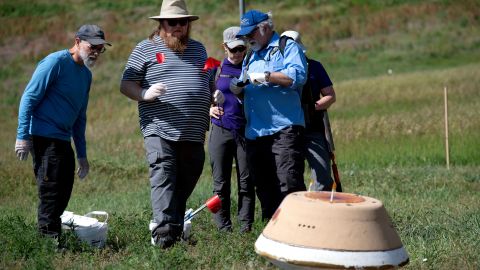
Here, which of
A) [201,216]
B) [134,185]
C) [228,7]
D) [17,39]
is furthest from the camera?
[228,7]

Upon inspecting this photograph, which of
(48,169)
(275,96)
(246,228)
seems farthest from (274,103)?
(48,169)

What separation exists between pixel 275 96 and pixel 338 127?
11.7m

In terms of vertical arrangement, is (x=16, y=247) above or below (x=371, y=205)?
below

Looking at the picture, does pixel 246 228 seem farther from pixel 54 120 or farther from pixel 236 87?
pixel 54 120

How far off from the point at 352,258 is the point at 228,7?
40.5 metres

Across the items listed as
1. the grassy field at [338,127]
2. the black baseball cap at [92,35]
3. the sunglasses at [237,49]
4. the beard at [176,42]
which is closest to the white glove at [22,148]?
the grassy field at [338,127]

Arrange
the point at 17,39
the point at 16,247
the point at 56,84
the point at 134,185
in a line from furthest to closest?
the point at 17,39
the point at 134,185
the point at 56,84
the point at 16,247

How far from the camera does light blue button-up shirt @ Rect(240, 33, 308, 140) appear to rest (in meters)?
8.44

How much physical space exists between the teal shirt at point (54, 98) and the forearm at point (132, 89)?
38cm

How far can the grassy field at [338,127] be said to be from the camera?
8.05 metres

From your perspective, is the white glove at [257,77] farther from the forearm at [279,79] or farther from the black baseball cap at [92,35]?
the black baseball cap at [92,35]

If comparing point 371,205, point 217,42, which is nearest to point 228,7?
point 217,42

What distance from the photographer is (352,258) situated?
239 inches

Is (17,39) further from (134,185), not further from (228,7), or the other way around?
(134,185)
